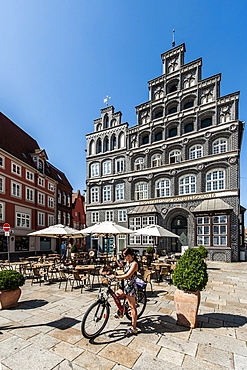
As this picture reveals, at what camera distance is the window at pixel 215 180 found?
20297 millimetres

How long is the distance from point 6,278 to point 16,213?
68.9 feet

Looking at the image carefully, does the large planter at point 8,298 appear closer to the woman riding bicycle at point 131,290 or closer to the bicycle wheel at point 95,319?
the bicycle wheel at point 95,319

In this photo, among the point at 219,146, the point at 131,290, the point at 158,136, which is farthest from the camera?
the point at 158,136

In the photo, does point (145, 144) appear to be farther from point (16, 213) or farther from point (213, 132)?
point (16, 213)

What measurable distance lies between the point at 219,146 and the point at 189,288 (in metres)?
19.0

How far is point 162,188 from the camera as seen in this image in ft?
78.9

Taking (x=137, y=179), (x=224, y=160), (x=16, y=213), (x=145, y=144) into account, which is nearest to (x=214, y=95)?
(x=224, y=160)

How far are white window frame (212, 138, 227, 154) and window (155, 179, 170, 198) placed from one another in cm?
596

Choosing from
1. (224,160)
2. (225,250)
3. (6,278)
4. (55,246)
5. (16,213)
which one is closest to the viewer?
(6,278)

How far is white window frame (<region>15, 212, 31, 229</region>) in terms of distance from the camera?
2489 centimetres

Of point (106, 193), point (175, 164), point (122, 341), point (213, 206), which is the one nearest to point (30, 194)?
point (106, 193)

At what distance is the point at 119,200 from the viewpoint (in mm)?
26875

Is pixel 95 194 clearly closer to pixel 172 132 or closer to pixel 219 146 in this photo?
pixel 172 132

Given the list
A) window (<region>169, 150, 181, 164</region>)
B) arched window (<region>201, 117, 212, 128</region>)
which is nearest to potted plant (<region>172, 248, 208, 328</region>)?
window (<region>169, 150, 181, 164</region>)
